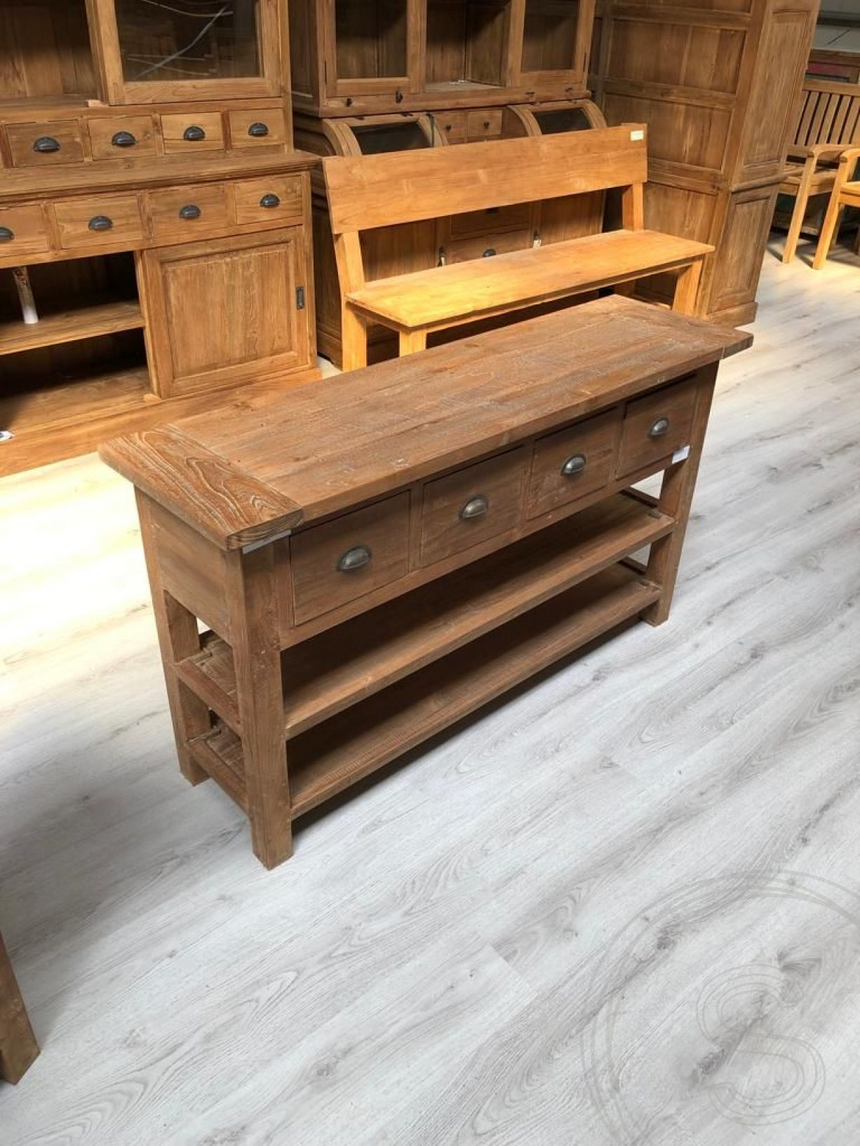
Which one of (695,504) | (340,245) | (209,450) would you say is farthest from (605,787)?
(340,245)

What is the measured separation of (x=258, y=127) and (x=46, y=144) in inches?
27.7

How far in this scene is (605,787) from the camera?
74.1 inches

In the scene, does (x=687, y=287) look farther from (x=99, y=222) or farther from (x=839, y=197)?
(x=99, y=222)

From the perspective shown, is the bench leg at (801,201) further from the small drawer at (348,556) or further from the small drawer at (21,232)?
the small drawer at (348,556)

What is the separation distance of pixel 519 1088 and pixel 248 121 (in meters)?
2.93

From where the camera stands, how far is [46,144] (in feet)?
9.04

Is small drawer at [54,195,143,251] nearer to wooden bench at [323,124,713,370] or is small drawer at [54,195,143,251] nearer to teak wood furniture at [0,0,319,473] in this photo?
teak wood furniture at [0,0,319,473]

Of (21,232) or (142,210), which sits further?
(142,210)

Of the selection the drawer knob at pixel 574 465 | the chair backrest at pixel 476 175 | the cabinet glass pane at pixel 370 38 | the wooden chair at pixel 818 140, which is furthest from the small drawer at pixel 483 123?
the drawer knob at pixel 574 465

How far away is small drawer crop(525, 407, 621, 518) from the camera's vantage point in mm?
1743

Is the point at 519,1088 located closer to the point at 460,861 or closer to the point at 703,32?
the point at 460,861

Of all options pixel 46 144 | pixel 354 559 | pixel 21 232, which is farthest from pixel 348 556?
pixel 46 144

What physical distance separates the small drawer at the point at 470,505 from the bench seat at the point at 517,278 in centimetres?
138

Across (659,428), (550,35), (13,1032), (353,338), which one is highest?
(550,35)
